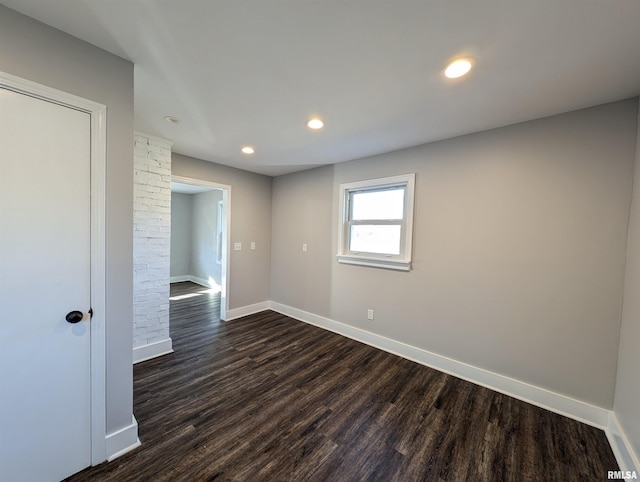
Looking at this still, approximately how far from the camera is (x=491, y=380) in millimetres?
2316

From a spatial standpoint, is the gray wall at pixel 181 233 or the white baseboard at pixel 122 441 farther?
the gray wall at pixel 181 233

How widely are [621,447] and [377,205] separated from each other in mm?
2748

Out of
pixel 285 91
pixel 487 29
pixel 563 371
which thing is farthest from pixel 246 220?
pixel 563 371

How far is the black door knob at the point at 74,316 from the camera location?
52.9 inches

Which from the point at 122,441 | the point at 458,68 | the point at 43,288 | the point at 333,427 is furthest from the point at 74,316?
the point at 458,68

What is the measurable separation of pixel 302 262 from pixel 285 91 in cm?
268

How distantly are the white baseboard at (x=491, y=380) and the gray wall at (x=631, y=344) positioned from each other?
0.20 m

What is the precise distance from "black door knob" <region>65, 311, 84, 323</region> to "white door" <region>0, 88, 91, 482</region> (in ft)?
0.06

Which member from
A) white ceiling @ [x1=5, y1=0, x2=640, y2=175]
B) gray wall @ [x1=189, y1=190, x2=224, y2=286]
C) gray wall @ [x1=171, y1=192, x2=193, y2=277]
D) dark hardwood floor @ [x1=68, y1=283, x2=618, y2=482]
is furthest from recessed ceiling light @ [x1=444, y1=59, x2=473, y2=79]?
gray wall @ [x1=171, y1=192, x2=193, y2=277]

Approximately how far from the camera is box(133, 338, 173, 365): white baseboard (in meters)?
2.63

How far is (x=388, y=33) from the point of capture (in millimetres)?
1236

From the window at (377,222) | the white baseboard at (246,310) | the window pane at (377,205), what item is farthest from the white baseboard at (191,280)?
the window pane at (377,205)

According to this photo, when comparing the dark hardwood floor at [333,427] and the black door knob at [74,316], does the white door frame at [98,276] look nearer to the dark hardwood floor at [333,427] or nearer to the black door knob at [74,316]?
the black door knob at [74,316]

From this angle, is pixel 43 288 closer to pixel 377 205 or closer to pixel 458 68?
pixel 458 68
